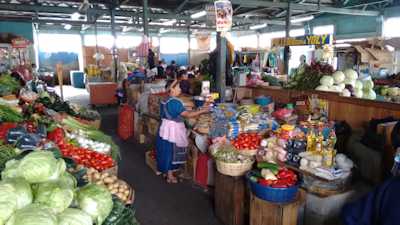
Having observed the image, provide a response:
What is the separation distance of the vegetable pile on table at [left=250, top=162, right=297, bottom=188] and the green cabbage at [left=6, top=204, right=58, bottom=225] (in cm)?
193

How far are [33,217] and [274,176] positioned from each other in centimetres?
210

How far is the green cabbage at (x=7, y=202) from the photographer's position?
1404mm

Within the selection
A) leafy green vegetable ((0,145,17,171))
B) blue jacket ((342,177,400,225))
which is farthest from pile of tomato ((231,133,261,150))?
leafy green vegetable ((0,145,17,171))

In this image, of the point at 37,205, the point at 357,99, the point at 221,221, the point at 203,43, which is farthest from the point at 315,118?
the point at 203,43

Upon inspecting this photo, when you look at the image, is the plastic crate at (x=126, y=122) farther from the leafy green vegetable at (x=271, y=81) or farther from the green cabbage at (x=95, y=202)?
the green cabbage at (x=95, y=202)

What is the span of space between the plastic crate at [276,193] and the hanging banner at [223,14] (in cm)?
249

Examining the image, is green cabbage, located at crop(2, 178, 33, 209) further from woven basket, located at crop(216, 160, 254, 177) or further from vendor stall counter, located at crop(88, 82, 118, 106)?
vendor stall counter, located at crop(88, 82, 118, 106)

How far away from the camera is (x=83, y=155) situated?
335cm

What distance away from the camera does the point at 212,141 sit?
13.0 ft

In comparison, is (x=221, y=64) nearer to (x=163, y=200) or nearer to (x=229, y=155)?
(x=229, y=155)

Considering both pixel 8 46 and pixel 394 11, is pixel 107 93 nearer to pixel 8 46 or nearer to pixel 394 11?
pixel 8 46

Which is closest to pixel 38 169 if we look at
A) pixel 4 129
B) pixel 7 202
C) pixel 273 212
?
pixel 7 202

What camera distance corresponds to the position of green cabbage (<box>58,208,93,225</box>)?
151 centimetres

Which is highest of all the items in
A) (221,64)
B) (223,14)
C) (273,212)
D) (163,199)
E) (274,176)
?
(223,14)
